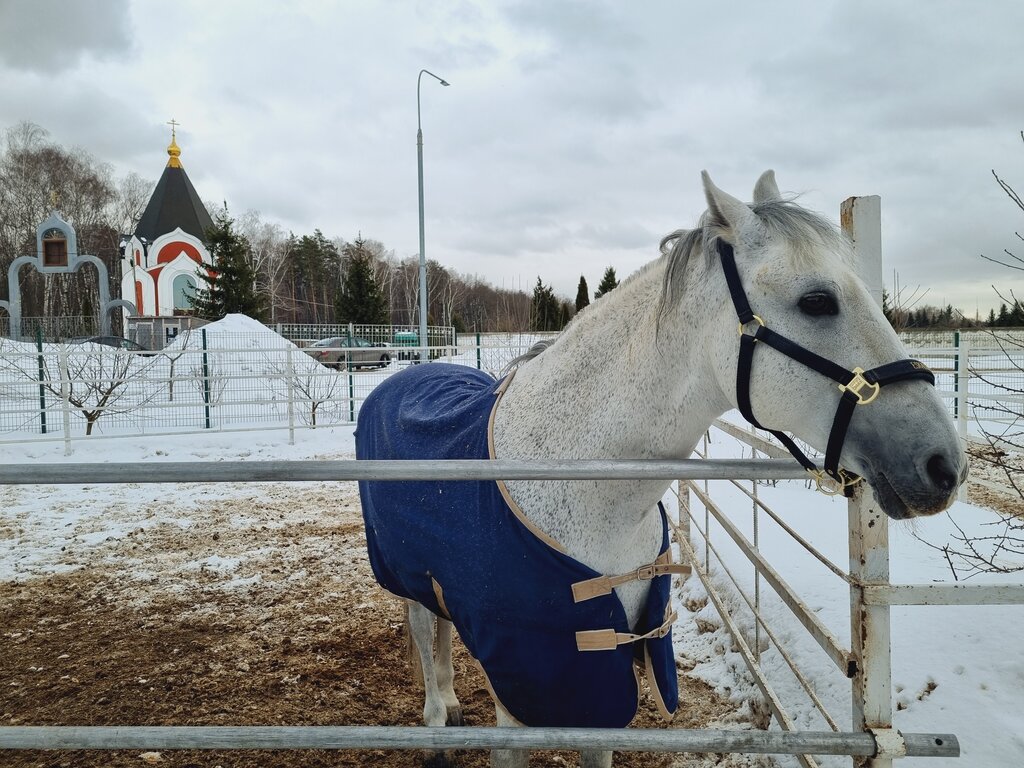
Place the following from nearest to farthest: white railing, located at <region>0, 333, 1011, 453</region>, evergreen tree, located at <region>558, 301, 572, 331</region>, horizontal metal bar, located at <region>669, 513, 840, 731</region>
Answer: horizontal metal bar, located at <region>669, 513, 840, 731</region> < white railing, located at <region>0, 333, 1011, 453</region> < evergreen tree, located at <region>558, 301, 572, 331</region>

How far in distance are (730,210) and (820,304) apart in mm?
300

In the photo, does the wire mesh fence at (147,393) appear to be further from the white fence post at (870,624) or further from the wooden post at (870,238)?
the white fence post at (870,624)

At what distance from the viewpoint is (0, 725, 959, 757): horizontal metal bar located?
4.15ft

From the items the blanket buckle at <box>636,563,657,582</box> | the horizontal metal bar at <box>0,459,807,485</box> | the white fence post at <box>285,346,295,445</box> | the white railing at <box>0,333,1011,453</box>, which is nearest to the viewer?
the horizontal metal bar at <box>0,459,807,485</box>

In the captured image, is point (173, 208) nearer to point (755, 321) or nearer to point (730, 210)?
point (730, 210)

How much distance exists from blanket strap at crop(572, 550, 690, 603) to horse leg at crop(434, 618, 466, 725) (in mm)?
1412

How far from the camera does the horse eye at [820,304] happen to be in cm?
124

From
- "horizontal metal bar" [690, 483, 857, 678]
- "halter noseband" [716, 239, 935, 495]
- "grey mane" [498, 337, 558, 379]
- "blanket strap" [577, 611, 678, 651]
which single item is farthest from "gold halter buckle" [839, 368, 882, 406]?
"grey mane" [498, 337, 558, 379]

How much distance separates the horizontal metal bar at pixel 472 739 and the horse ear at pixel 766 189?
4.11ft

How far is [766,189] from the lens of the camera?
1.53m

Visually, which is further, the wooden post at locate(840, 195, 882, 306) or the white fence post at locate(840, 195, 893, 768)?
the wooden post at locate(840, 195, 882, 306)

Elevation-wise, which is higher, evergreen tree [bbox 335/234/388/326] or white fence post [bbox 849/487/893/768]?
evergreen tree [bbox 335/234/388/326]

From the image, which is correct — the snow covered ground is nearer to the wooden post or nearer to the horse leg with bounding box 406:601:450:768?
the wooden post

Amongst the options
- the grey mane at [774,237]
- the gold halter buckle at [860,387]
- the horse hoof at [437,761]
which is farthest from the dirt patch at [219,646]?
the grey mane at [774,237]
